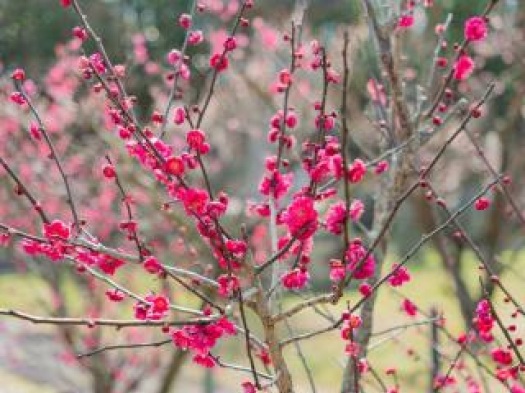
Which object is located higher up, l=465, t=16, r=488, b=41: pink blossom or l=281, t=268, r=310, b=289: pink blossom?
l=465, t=16, r=488, b=41: pink blossom

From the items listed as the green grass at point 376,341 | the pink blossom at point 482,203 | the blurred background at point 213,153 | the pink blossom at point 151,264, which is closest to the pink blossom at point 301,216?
the pink blossom at point 151,264

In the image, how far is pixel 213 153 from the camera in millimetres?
19094

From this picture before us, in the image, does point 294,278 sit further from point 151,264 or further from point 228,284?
point 151,264

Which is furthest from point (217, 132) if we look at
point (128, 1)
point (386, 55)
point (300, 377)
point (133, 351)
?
point (386, 55)

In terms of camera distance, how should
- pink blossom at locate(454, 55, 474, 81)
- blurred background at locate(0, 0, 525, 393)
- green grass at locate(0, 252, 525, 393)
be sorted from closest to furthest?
pink blossom at locate(454, 55, 474, 81) → blurred background at locate(0, 0, 525, 393) → green grass at locate(0, 252, 525, 393)

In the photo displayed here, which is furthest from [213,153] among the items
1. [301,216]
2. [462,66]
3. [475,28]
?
[301,216]

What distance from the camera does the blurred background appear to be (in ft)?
23.3

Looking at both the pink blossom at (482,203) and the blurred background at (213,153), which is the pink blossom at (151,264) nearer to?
the pink blossom at (482,203)

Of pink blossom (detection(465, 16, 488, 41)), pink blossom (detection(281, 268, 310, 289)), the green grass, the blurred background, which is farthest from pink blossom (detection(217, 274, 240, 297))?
the green grass

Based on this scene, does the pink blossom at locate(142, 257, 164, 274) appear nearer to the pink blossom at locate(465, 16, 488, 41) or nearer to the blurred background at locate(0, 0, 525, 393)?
the pink blossom at locate(465, 16, 488, 41)

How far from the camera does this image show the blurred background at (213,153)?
7109 millimetres

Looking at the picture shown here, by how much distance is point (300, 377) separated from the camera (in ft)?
37.3

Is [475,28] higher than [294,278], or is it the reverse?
[475,28]

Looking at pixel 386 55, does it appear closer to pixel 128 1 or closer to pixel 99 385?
pixel 99 385
